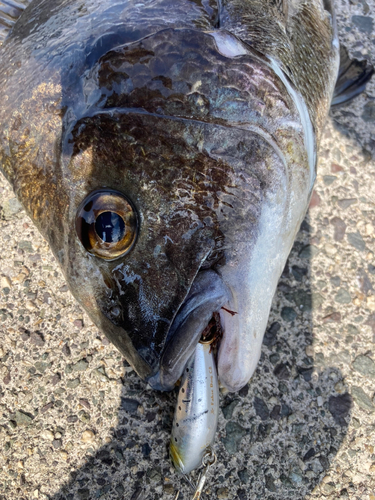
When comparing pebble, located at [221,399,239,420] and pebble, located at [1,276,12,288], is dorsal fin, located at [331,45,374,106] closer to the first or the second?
pebble, located at [221,399,239,420]

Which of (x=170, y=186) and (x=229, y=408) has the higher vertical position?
(x=170, y=186)

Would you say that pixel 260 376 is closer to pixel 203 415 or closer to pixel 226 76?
pixel 203 415

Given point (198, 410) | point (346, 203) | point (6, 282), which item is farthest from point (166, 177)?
point (346, 203)

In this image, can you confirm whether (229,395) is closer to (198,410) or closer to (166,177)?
(198,410)

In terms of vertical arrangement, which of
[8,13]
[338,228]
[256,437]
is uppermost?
[8,13]

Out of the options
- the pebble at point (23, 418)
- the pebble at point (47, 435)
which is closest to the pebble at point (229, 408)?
the pebble at point (47, 435)

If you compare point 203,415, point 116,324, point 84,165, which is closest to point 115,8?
point 84,165

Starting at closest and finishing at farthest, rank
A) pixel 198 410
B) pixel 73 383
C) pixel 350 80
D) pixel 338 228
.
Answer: pixel 198 410 → pixel 73 383 → pixel 338 228 → pixel 350 80
